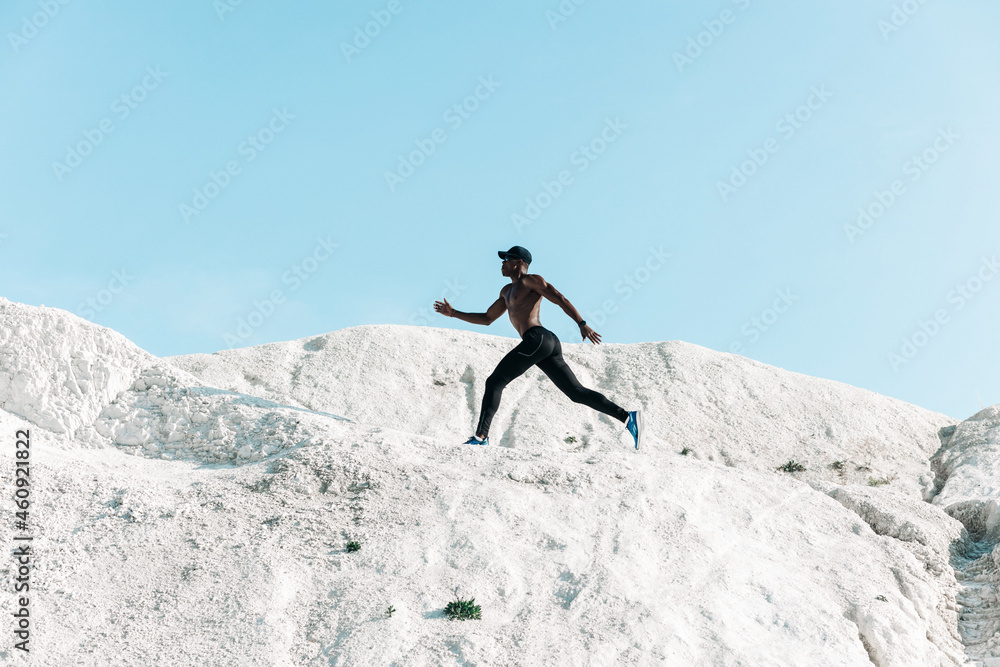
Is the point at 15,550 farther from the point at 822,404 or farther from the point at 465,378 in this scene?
the point at 822,404

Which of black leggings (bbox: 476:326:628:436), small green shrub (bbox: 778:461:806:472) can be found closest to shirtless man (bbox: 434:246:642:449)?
black leggings (bbox: 476:326:628:436)

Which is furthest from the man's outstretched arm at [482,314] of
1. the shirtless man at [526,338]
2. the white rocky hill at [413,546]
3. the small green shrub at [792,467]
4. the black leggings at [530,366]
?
the small green shrub at [792,467]

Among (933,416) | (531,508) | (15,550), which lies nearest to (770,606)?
(531,508)

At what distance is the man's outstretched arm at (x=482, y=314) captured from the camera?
11172mm

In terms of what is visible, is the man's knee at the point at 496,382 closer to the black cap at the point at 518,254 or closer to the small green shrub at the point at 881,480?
the black cap at the point at 518,254

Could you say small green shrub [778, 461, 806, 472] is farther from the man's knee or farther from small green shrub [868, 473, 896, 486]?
the man's knee

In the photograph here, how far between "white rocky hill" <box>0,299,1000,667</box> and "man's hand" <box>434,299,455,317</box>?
1939 millimetres

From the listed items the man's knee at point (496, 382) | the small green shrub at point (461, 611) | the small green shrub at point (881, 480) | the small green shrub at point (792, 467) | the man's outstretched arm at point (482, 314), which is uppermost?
the man's outstretched arm at point (482, 314)

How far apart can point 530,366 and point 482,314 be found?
3.37 feet

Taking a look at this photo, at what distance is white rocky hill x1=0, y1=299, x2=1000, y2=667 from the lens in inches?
278

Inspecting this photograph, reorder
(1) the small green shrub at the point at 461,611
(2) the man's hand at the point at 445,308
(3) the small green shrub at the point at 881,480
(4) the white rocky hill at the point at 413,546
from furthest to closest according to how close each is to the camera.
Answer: (3) the small green shrub at the point at 881,480, (2) the man's hand at the point at 445,308, (1) the small green shrub at the point at 461,611, (4) the white rocky hill at the point at 413,546

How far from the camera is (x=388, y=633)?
22.7 feet

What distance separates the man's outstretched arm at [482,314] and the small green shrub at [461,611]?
4.60 m

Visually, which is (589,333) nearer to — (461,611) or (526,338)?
(526,338)
